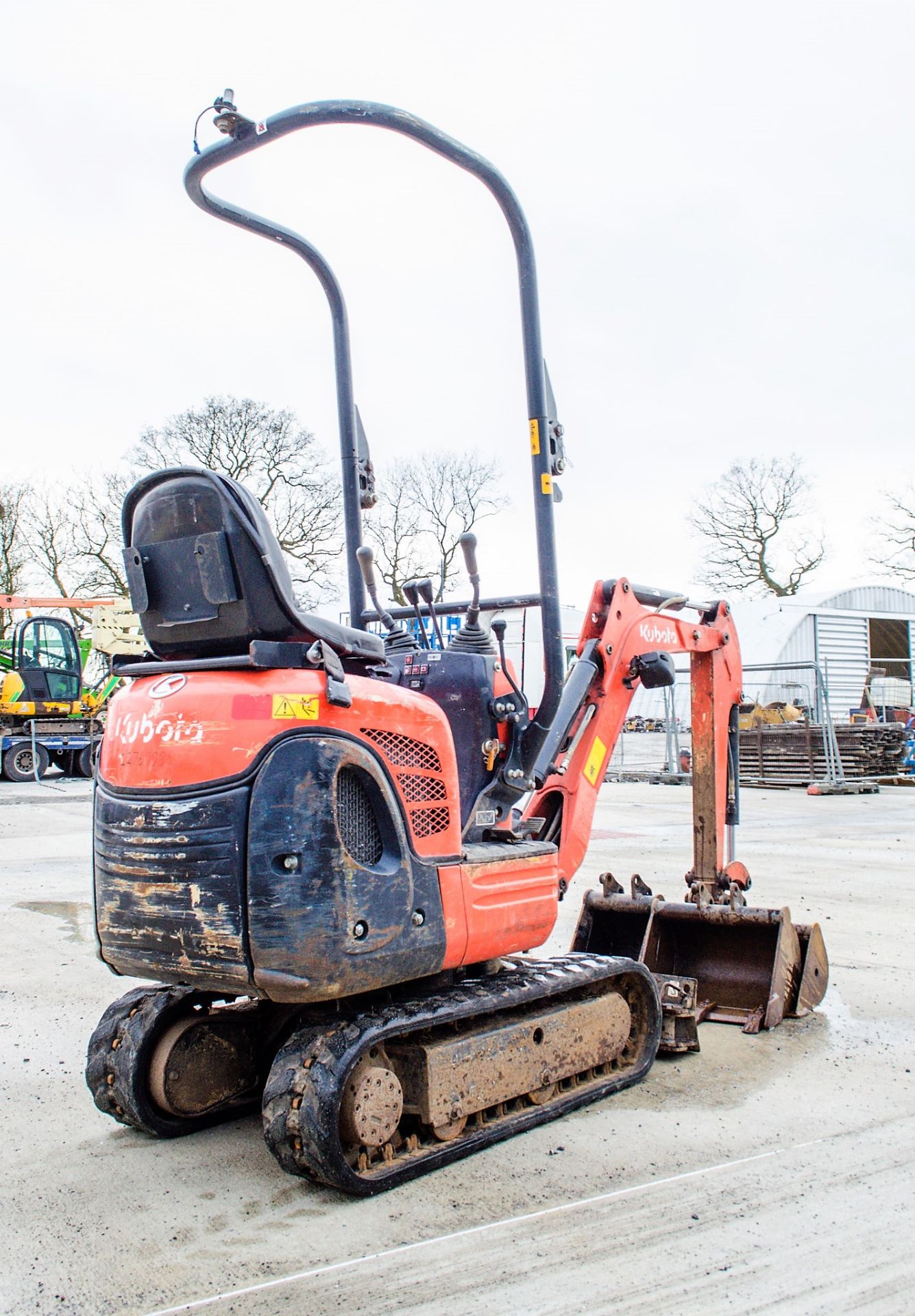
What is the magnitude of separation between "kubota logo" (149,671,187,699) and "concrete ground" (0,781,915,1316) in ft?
4.85

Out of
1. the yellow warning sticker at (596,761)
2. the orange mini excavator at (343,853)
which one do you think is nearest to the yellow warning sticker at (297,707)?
the orange mini excavator at (343,853)

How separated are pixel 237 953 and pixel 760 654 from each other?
102 feet

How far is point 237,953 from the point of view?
10.2ft

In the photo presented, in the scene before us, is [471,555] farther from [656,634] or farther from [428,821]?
[656,634]

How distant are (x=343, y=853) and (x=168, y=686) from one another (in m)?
0.74

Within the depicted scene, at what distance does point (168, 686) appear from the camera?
11.1 feet

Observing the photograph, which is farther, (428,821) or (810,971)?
(810,971)

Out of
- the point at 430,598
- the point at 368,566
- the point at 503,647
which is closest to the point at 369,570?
A: the point at 368,566

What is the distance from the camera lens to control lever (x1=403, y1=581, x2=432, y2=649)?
4359 millimetres

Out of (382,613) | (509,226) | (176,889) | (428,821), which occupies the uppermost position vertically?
(509,226)

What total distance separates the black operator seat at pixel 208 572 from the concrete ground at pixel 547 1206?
163cm

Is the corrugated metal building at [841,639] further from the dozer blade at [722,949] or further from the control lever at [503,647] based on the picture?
the control lever at [503,647]

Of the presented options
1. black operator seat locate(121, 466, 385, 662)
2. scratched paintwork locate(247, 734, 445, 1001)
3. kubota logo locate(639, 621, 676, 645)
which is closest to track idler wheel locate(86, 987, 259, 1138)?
scratched paintwork locate(247, 734, 445, 1001)

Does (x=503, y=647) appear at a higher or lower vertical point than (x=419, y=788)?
higher
